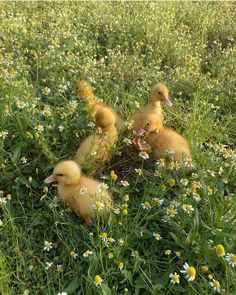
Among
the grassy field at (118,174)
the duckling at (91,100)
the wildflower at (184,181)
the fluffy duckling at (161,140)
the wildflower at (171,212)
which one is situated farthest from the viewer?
the duckling at (91,100)

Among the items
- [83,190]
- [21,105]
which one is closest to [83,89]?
[21,105]

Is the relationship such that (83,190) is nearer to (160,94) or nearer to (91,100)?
(91,100)

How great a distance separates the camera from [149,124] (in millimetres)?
3410

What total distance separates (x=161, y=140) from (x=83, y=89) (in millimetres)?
1023

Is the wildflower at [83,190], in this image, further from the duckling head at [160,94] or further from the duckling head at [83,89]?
the duckling head at [160,94]

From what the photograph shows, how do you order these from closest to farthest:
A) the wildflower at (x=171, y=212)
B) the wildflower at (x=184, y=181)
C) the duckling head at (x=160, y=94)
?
the wildflower at (x=171, y=212), the wildflower at (x=184, y=181), the duckling head at (x=160, y=94)

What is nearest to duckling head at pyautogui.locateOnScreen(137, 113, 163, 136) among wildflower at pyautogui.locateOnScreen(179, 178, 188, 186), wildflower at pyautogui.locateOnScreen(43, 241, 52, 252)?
wildflower at pyautogui.locateOnScreen(179, 178, 188, 186)

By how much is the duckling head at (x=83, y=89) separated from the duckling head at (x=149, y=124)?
0.72 metres

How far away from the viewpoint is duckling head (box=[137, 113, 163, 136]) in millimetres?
3402

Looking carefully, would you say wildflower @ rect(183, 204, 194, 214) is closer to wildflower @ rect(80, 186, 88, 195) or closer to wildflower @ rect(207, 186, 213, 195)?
wildflower @ rect(207, 186, 213, 195)

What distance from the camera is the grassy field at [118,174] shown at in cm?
250

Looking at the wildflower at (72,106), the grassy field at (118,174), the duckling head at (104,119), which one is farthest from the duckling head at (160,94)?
the wildflower at (72,106)

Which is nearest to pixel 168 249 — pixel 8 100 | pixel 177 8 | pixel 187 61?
pixel 8 100

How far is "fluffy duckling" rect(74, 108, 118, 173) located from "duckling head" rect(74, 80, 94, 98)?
26.0 inches
